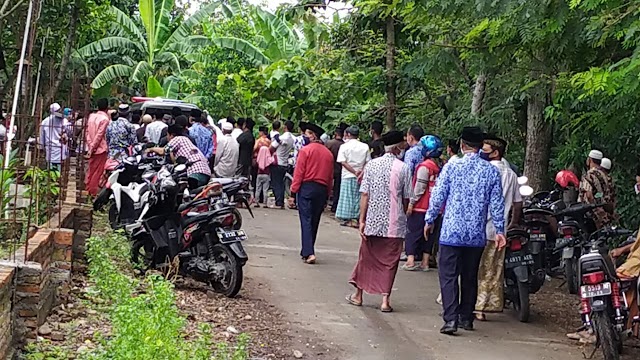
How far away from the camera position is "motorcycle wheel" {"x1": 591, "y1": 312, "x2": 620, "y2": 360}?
7285mm

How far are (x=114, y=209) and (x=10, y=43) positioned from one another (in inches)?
256

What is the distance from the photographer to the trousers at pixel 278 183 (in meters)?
19.1

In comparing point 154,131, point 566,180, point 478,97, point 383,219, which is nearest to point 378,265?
point 383,219

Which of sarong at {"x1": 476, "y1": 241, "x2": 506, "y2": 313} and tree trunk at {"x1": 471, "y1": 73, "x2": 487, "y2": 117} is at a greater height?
tree trunk at {"x1": 471, "y1": 73, "x2": 487, "y2": 117}

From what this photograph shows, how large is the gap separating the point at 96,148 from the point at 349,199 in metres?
4.48

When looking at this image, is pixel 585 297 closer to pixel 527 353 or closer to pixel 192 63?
pixel 527 353

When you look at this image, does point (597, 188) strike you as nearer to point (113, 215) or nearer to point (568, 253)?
point (568, 253)

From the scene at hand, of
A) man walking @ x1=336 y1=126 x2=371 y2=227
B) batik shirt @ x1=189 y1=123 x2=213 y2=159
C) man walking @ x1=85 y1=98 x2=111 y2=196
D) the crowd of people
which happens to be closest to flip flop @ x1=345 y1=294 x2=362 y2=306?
the crowd of people

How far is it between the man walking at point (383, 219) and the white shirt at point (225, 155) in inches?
295

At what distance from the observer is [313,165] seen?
11852mm

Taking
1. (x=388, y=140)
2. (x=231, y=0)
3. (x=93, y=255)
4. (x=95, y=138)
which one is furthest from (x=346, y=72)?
(x=231, y=0)

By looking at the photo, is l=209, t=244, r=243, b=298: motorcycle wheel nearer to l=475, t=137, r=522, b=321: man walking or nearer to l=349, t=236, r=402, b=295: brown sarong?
l=349, t=236, r=402, b=295: brown sarong

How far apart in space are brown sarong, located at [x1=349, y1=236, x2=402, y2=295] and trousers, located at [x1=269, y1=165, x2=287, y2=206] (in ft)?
31.9

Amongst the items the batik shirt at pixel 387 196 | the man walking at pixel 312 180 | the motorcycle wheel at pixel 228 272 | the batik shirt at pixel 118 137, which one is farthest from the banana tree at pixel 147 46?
the batik shirt at pixel 387 196
